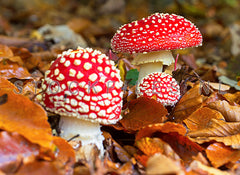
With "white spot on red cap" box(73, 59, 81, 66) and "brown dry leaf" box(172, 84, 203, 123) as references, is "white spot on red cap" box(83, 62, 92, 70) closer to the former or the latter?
"white spot on red cap" box(73, 59, 81, 66)

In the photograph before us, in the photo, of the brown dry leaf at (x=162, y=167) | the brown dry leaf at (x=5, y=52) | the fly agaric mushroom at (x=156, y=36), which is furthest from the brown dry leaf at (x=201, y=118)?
the brown dry leaf at (x=5, y=52)

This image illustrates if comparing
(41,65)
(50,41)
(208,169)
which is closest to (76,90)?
(208,169)

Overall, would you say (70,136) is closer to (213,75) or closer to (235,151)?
(235,151)

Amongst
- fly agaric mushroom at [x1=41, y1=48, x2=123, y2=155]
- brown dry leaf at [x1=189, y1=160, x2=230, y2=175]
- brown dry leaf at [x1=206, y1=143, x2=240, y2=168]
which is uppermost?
fly agaric mushroom at [x1=41, y1=48, x2=123, y2=155]

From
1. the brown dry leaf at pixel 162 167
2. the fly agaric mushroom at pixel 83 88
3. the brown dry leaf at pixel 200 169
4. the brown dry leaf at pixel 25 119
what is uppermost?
the fly agaric mushroom at pixel 83 88

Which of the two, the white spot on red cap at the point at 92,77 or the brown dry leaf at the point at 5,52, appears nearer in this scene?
the white spot on red cap at the point at 92,77

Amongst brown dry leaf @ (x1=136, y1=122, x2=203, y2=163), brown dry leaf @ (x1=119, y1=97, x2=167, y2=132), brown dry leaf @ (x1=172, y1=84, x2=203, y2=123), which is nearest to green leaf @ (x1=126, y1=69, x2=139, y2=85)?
brown dry leaf @ (x1=172, y1=84, x2=203, y2=123)

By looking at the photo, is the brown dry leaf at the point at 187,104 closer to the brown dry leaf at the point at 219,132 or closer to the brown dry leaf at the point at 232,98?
the brown dry leaf at the point at 219,132
